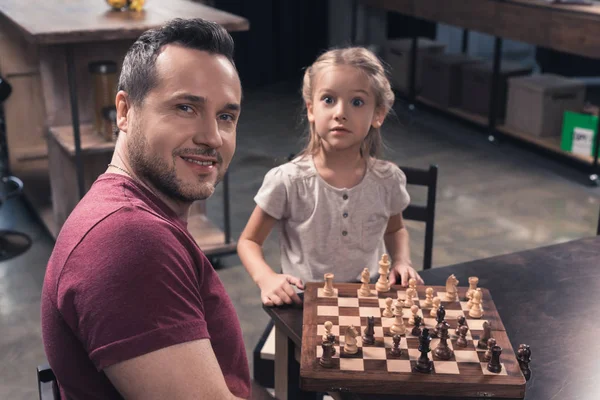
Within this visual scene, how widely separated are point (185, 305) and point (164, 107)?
0.30 metres

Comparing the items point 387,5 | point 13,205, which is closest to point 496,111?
point 387,5

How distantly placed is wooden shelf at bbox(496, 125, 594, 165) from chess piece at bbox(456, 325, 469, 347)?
3.52 m

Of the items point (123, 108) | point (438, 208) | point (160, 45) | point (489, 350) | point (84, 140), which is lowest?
point (438, 208)

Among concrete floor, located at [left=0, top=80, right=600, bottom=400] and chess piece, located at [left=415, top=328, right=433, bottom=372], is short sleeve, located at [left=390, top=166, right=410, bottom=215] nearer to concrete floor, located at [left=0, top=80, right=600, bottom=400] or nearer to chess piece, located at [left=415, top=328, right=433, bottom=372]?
chess piece, located at [left=415, top=328, right=433, bottom=372]

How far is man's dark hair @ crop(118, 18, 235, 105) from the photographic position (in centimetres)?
108

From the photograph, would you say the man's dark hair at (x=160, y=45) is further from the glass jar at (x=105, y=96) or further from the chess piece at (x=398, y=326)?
the glass jar at (x=105, y=96)

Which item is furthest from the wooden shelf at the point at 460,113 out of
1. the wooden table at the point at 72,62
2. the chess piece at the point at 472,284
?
the chess piece at the point at 472,284

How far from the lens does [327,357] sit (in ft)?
4.13

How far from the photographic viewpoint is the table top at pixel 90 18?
2824 mm

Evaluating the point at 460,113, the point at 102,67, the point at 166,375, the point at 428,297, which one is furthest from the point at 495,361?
the point at 460,113

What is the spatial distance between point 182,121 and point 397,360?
0.57 m

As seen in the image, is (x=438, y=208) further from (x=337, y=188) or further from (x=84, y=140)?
(x=337, y=188)

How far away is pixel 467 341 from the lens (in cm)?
135

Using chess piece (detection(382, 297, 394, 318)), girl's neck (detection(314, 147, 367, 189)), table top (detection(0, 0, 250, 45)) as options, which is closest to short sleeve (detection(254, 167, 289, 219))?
girl's neck (detection(314, 147, 367, 189))
